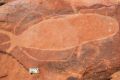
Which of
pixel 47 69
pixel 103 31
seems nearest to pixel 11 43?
pixel 47 69

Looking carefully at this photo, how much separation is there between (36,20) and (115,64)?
59.1 inches

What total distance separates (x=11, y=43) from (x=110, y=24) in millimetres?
1675

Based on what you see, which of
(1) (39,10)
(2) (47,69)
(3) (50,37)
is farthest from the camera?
(1) (39,10)

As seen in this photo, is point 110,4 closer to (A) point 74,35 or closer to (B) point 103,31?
(B) point 103,31

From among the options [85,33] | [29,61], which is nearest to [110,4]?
[85,33]

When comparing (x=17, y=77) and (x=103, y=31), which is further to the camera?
(x=103, y=31)

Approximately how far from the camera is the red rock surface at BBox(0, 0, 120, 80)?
3.84 m

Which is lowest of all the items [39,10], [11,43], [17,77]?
[17,77]

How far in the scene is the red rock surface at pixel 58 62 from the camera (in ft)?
12.6

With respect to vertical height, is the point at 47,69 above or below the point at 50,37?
below

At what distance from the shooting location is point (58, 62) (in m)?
3.87

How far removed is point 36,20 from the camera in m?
4.26

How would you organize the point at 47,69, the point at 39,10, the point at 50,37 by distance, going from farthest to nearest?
the point at 39,10 < the point at 50,37 < the point at 47,69

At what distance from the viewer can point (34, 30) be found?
4.16 metres
